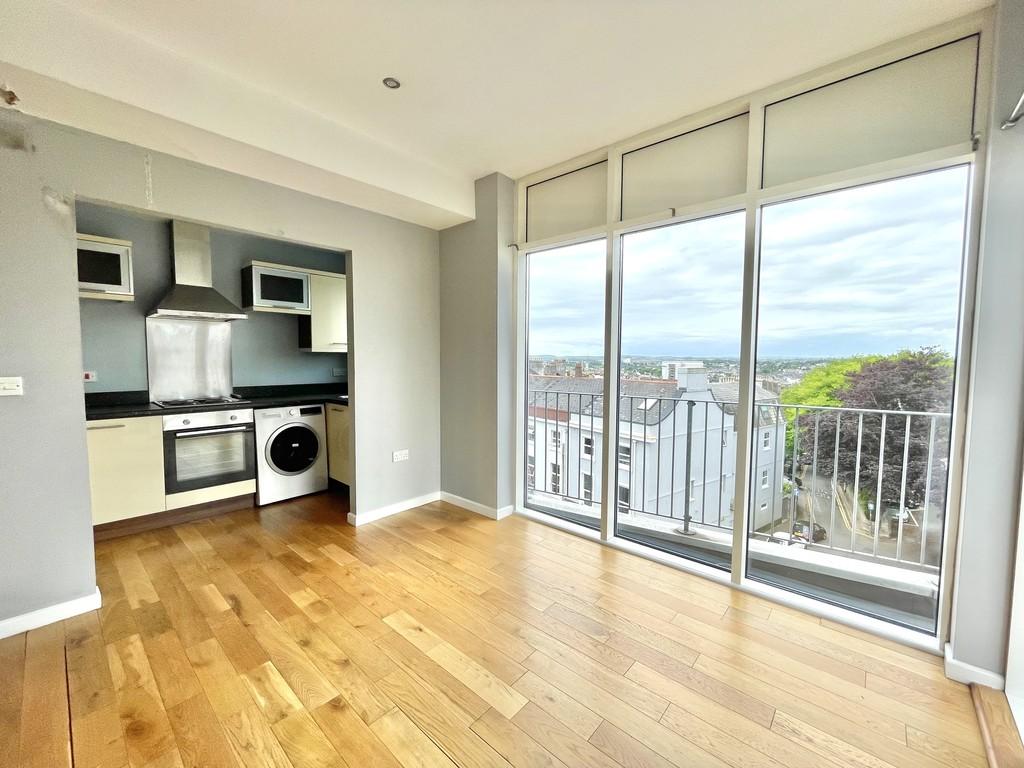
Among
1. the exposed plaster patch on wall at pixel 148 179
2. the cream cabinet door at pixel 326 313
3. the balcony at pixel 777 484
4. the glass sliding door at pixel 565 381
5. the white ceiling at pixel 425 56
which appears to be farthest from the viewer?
the cream cabinet door at pixel 326 313

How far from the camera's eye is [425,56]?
6.66ft

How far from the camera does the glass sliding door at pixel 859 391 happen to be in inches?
77.5

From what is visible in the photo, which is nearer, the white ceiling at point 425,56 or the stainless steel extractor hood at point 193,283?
the white ceiling at point 425,56

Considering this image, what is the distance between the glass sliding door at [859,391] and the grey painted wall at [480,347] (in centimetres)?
189

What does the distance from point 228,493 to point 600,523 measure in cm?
324

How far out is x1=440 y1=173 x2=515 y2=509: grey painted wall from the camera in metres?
3.44

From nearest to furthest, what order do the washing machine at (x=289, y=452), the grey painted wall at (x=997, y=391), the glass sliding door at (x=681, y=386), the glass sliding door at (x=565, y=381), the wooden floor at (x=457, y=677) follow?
1. the wooden floor at (x=457, y=677)
2. the grey painted wall at (x=997, y=391)
3. the glass sliding door at (x=681, y=386)
4. the glass sliding door at (x=565, y=381)
5. the washing machine at (x=289, y=452)

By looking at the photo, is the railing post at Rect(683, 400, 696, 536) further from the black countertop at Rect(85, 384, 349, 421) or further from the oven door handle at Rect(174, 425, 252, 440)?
the oven door handle at Rect(174, 425, 252, 440)

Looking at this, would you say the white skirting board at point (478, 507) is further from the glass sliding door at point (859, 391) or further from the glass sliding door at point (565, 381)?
the glass sliding door at point (859, 391)

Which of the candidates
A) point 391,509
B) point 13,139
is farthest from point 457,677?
point 13,139

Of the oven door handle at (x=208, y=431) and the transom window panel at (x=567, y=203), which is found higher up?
the transom window panel at (x=567, y=203)

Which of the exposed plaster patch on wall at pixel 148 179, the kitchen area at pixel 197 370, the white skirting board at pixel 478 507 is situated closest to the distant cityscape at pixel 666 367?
the white skirting board at pixel 478 507

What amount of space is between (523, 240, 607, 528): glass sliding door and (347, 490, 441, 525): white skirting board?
0.98 m

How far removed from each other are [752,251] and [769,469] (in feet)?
4.52
